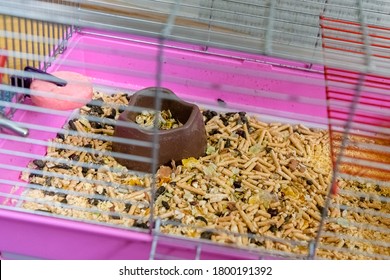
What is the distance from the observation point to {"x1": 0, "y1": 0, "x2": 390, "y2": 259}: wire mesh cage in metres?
0.86

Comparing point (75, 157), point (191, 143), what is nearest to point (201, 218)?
point (191, 143)

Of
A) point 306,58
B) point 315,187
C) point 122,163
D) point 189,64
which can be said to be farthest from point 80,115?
point 306,58

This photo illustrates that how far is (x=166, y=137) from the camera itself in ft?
3.40

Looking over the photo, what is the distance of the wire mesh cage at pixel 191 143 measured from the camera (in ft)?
2.83

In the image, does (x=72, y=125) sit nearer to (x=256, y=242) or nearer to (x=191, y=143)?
(x=191, y=143)

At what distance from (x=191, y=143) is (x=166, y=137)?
64mm

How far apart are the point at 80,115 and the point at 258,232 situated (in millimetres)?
457

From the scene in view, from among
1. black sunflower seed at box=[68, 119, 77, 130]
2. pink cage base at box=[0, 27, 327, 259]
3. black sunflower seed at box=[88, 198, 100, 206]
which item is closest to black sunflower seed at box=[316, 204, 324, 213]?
pink cage base at box=[0, 27, 327, 259]

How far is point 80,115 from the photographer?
1177mm

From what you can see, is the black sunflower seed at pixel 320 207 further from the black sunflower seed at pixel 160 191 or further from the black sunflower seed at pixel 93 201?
the black sunflower seed at pixel 93 201

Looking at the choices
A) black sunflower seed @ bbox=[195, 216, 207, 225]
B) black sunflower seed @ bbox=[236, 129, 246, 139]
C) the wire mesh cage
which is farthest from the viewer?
black sunflower seed @ bbox=[236, 129, 246, 139]

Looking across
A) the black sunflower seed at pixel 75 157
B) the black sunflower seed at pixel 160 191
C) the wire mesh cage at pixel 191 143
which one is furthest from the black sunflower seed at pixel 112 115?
the black sunflower seed at pixel 160 191

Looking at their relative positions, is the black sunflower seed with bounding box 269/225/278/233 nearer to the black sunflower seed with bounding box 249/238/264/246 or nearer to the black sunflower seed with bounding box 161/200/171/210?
the black sunflower seed with bounding box 249/238/264/246

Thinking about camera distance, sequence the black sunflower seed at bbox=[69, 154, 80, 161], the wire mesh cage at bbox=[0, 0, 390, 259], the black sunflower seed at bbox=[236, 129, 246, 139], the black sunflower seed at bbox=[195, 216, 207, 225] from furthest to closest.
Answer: the black sunflower seed at bbox=[236, 129, 246, 139], the black sunflower seed at bbox=[69, 154, 80, 161], the black sunflower seed at bbox=[195, 216, 207, 225], the wire mesh cage at bbox=[0, 0, 390, 259]
